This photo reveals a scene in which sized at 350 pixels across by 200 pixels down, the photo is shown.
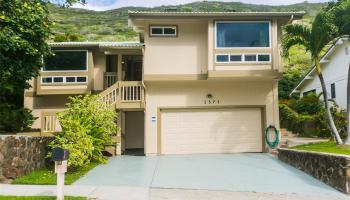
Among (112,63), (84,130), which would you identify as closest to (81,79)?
(112,63)

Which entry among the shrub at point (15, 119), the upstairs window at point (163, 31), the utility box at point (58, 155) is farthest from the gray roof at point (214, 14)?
the utility box at point (58, 155)

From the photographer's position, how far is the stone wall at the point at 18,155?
10367 mm

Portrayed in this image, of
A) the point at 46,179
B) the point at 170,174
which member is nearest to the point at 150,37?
the point at 170,174

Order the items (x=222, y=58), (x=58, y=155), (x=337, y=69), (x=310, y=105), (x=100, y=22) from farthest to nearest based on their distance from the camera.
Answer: (x=100, y=22) → (x=337, y=69) → (x=310, y=105) → (x=222, y=58) → (x=58, y=155)

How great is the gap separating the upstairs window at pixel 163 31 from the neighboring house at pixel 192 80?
0.16 feet

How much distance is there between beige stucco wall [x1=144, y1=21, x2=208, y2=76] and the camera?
57.4ft

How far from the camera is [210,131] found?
58.6 feet

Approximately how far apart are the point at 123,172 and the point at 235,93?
25.6ft

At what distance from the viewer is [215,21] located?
664 inches

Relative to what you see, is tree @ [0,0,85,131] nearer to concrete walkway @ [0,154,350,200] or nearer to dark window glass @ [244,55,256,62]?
concrete walkway @ [0,154,350,200]

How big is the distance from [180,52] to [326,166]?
9.28m

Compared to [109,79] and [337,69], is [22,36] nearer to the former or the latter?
[109,79]

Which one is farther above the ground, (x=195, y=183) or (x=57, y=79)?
(x=57, y=79)

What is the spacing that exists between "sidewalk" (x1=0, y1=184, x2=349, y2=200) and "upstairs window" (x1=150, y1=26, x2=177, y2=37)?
9.78 metres
